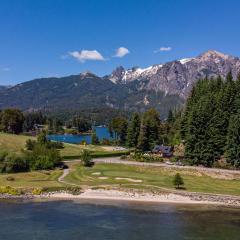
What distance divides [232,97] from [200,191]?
144ft

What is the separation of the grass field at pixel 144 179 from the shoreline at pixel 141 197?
5185 millimetres

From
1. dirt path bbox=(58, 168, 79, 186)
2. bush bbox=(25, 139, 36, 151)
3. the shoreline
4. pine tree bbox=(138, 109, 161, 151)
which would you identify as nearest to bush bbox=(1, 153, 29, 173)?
dirt path bbox=(58, 168, 79, 186)

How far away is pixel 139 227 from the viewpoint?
69125mm

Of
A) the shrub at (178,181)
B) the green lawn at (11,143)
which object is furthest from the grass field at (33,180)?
the green lawn at (11,143)

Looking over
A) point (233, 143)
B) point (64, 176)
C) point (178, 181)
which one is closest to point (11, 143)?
point (64, 176)

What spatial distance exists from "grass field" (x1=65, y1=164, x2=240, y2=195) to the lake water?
15.8 metres

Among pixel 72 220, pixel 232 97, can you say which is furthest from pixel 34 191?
pixel 232 97

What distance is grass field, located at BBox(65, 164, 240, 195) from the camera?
101 metres

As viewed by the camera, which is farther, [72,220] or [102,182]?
[102,182]

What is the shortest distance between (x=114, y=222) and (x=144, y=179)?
3767 centimetres

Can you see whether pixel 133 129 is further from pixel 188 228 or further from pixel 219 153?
pixel 188 228

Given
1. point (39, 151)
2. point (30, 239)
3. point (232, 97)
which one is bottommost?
point (30, 239)

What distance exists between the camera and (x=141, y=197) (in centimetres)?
9256

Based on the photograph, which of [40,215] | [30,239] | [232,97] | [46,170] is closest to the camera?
[30,239]
